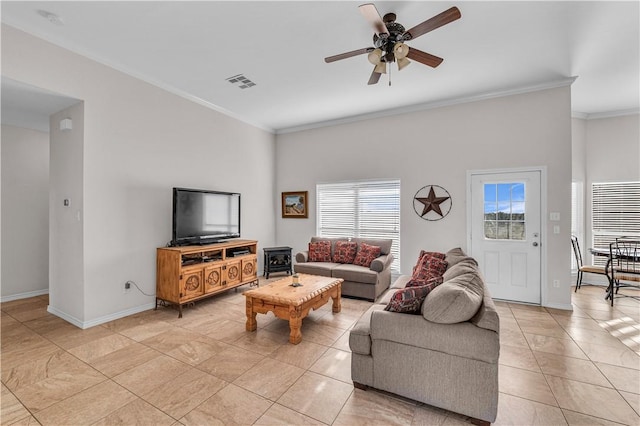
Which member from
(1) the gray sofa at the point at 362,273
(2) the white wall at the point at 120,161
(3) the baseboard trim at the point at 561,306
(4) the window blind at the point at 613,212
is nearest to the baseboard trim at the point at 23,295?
(2) the white wall at the point at 120,161

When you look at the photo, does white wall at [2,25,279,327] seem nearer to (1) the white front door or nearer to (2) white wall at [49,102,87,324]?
(2) white wall at [49,102,87,324]

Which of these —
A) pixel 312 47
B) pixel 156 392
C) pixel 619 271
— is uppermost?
pixel 312 47

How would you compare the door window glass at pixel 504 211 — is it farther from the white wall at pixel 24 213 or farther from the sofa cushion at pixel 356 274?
the white wall at pixel 24 213

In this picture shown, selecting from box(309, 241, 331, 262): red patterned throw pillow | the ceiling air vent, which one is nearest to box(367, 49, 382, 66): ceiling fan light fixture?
the ceiling air vent

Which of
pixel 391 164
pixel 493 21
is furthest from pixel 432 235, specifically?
pixel 493 21

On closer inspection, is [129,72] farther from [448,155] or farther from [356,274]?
[448,155]

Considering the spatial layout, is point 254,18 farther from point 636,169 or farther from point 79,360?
point 636,169

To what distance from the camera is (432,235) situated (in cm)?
488

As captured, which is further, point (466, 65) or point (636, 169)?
point (636, 169)

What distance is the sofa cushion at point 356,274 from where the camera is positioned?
438 centimetres

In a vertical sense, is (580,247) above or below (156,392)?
above

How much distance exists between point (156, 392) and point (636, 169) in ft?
26.4

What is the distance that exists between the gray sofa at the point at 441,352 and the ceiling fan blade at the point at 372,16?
2.13 m

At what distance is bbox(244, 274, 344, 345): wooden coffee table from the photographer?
117 inches
